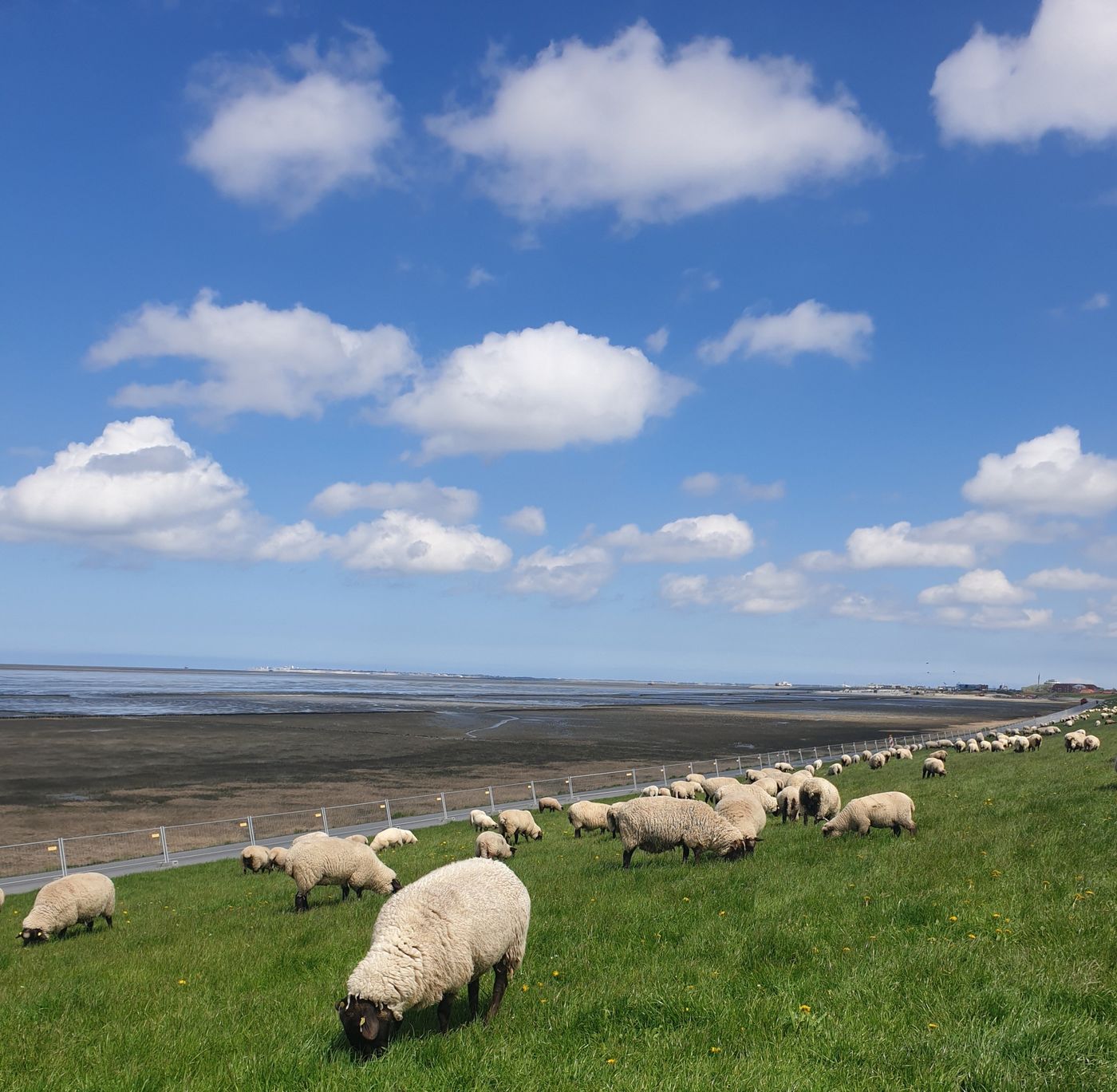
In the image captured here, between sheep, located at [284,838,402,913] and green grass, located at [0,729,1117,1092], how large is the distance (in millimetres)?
1372

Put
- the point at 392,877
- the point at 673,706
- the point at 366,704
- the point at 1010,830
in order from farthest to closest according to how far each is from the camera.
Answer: the point at 673,706 < the point at 366,704 < the point at 392,877 < the point at 1010,830

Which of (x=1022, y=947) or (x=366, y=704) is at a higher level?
(x=1022, y=947)

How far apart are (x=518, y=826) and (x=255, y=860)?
7814 millimetres

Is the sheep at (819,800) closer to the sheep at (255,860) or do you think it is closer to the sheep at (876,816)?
the sheep at (876,816)

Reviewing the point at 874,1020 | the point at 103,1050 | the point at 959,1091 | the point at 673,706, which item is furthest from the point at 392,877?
the point at 673,706

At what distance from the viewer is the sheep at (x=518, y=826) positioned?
24.4m

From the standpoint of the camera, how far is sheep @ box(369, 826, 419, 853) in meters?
24.0

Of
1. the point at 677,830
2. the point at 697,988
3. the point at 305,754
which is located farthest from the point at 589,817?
the point at 305,754

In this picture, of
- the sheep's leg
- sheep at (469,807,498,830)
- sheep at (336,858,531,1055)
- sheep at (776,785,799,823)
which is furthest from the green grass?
sheep at (469,807,498,830)

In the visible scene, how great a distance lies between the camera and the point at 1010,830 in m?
14.2

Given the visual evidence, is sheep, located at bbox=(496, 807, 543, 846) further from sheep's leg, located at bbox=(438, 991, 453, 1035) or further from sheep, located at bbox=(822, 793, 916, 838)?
sheep's leg, located at bbox=(438, 991, 453, 1035)

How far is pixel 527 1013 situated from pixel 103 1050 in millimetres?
3944

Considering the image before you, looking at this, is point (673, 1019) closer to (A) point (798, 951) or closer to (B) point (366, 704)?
(A) point (798, 951)

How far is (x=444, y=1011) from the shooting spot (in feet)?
24.2
